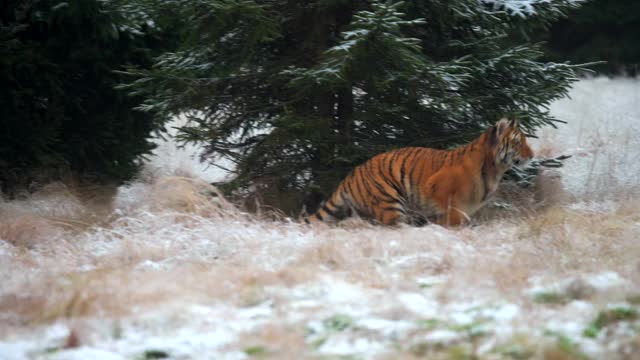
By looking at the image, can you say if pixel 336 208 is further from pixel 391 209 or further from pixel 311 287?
pixel 311 287

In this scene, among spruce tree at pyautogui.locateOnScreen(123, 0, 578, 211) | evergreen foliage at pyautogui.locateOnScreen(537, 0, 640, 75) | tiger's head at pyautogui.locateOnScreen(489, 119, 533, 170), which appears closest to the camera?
tiger's head at pyautogui.locateOnScreen(489, 119, 533, 170)

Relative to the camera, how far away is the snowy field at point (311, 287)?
4.65 metres

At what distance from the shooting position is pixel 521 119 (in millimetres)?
8734

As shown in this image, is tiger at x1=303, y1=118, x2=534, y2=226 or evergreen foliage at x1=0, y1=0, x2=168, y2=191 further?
evergreen foliage at x1=0, y1=0, x2=168, y2=191

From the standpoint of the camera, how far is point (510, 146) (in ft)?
26.5

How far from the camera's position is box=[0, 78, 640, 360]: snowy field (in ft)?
15.3

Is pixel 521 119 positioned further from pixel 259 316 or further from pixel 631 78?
pixel 631 78

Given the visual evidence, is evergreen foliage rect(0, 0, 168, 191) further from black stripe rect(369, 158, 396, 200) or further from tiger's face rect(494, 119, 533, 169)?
tiger's face rect(494, 119, 533, 169)

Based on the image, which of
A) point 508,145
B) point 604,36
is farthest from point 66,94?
point 604,36

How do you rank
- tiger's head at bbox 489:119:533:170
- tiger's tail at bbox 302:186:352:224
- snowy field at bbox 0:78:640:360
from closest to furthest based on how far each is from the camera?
snowy field at bbox 0:78:640:360 → tiger's head at bbox 489:119:533:170 → tiger's tail at bbox 302:186:352:224

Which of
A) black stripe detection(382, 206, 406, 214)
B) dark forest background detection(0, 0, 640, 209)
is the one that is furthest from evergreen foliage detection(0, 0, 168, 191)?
black stripe detection(382, 206, 406, 214)

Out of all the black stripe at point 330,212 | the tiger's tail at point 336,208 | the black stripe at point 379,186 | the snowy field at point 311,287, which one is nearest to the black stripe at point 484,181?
the snowy field at point 311,287

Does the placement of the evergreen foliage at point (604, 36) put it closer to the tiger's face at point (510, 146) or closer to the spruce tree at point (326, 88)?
the spruce tree at point (326, 88)

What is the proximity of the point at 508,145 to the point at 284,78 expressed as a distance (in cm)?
228
